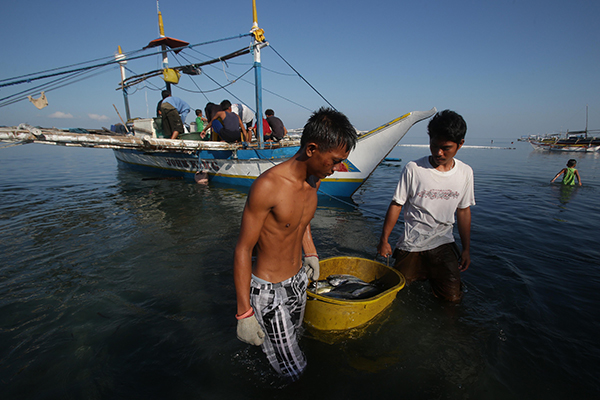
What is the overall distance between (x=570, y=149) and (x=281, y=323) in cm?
5433

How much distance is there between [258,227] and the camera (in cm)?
178

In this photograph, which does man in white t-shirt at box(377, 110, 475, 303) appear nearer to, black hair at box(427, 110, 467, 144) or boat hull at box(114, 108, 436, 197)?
black hair at box(427, 110, 467, 144)

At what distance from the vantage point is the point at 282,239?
1.97 meters

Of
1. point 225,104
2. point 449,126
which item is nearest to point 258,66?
point 225,104

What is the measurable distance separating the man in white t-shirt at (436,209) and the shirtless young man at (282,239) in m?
1.16

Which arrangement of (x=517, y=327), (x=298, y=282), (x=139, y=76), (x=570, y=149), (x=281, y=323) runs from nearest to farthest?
(x=281, y=323) < (x=298, y=282) < (x=517, y=327) < (x=139, y=76) < (x=570, y=149)

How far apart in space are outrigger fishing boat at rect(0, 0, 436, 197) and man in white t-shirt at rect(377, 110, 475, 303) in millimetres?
4200

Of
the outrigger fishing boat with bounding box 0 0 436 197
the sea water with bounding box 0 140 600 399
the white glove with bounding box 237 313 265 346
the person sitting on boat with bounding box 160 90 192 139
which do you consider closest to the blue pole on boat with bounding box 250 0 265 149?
the outrigger fishing boat with bounding box 0 0 436 197

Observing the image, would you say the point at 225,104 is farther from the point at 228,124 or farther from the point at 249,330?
the point at 249,330

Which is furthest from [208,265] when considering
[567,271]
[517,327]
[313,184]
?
[567,271]

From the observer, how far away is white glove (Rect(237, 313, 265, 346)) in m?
1.79

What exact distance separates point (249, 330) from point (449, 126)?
8.11ft

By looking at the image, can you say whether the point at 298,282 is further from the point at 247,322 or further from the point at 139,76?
the point at 139,76

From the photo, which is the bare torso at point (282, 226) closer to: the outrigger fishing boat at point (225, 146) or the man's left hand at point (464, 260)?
the man's left hand at point (464, 260)
